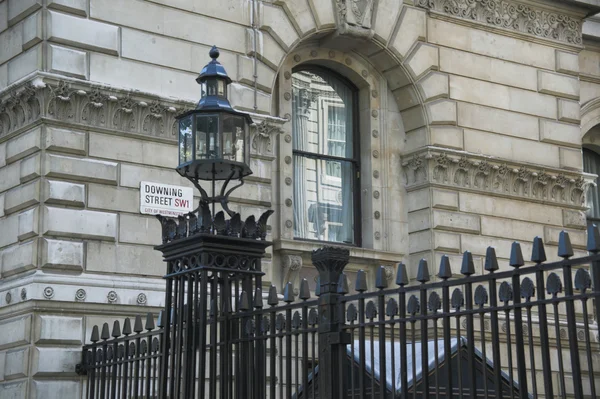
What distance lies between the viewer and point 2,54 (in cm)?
1570

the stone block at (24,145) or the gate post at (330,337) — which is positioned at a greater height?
the stone block at (24,145)

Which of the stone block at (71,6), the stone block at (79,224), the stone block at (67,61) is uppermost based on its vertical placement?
the stone block at (71,6)

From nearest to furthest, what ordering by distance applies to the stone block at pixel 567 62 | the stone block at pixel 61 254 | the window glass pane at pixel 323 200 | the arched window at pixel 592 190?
the stone block at pixel 61 254
the window glass pane at pixel 323 200
the stone block at pixel 567 62
the arched window at pixel 592 190

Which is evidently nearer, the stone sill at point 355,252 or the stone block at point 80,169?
the stone block at point 80,169

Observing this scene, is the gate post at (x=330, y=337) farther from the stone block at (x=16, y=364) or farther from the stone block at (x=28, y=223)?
the stone block at (x=28, y=223)

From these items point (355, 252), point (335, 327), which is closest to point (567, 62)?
point (355, 252)

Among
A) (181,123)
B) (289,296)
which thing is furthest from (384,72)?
(289,296)

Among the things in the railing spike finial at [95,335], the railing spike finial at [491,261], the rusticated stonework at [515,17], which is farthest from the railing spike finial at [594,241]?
the rusticated stonework at [515,17]

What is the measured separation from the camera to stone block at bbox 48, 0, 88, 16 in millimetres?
14797

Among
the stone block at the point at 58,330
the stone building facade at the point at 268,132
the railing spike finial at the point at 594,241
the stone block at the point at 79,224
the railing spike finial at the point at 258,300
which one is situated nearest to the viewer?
the railing spike finial at the point at 594,241

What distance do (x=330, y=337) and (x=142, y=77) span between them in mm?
7843

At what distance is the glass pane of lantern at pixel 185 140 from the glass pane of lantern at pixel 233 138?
316mm

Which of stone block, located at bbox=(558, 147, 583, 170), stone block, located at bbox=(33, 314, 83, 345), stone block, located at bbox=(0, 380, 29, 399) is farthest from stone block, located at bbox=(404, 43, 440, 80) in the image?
stone block, located at bbox=(0, 380, 29, 399)

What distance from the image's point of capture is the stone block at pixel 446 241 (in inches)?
704
